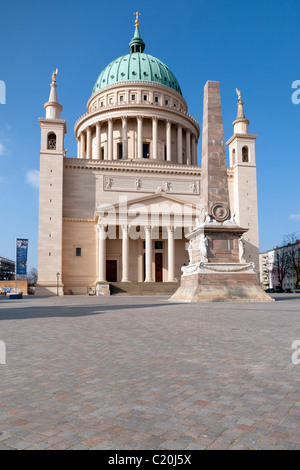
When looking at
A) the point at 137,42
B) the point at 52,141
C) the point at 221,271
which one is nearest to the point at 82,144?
the point at 52,141

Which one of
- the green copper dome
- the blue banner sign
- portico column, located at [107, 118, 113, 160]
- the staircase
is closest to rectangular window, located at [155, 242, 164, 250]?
the staircase

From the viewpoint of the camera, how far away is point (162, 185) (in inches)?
2217

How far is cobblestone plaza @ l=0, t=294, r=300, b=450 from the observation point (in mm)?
3180

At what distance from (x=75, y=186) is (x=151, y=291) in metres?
19.0

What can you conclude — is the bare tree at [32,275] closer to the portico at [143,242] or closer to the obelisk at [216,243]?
the portico at [143,242]

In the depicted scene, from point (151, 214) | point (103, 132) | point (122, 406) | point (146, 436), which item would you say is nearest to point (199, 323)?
point (122, 406)

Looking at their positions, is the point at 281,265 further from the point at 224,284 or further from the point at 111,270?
the point at 224,284

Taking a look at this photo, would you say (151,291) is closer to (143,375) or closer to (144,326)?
(144,326)

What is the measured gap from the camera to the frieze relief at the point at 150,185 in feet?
180

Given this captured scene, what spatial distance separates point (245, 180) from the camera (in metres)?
57.0

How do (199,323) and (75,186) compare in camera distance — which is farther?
(75,186)

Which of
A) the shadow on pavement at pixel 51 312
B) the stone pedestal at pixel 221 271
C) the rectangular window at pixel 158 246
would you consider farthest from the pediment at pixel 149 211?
the shadow on pavement at pixel 51 312

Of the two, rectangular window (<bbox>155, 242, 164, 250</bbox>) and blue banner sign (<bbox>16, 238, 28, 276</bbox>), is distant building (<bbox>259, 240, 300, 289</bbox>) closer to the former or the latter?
rectangular window (<bbox>155, 242, 164, 250</bbox>)

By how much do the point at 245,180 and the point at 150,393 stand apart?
5522 cm
